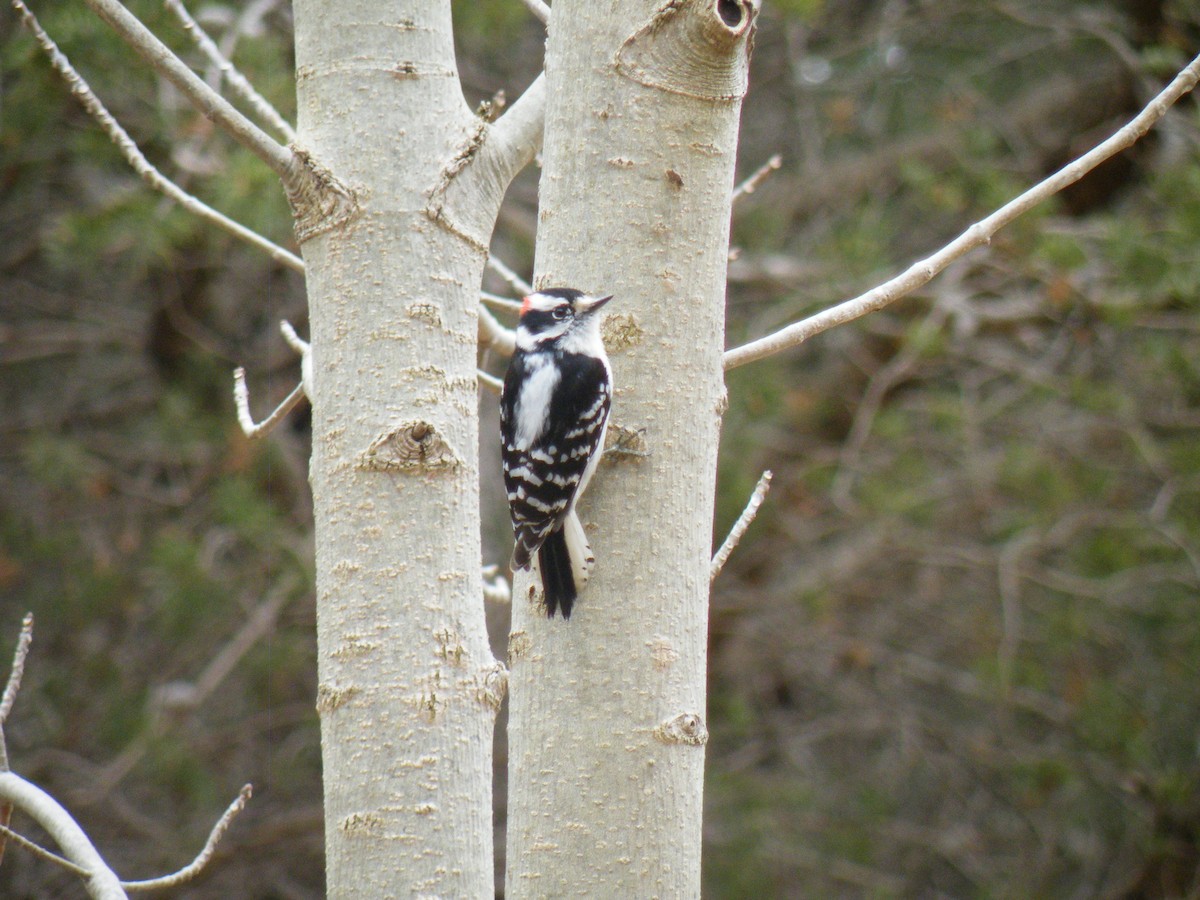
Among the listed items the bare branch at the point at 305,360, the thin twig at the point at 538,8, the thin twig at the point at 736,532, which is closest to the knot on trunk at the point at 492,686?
the thin twig at the point at 736,532

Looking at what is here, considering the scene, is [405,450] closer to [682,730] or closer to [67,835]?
[682,730]

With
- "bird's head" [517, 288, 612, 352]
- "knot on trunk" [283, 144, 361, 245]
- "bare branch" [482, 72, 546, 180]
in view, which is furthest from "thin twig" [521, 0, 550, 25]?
"knot on trunk" [283, 144, 361, 245]

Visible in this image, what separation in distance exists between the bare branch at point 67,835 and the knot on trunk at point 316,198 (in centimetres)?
104

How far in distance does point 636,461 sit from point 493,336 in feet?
3.04

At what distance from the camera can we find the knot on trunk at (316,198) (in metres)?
1.98

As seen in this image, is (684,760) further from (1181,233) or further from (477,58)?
(477,58)

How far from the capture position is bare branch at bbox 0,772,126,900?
1912 millimetres

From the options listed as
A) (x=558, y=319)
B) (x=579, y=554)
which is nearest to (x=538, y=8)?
(x=558, y=319)

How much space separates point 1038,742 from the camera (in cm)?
720

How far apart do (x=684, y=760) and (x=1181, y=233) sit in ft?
14.5

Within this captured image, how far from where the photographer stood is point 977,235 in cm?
208

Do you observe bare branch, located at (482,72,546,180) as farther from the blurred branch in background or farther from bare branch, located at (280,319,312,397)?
the blurred branch in background

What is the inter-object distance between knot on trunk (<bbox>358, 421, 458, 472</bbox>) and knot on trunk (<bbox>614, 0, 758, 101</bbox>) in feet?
2.10

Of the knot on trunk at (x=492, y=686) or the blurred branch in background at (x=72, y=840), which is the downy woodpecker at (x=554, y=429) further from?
the blurred branch in background at (x=72, y=840)
